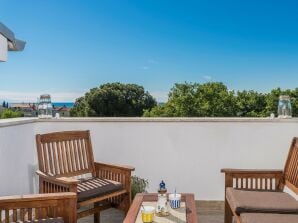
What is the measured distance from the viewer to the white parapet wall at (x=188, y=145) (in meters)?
3.95

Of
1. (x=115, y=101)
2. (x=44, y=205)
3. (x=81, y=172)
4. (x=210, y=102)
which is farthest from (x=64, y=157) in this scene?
(x=115, y=101)

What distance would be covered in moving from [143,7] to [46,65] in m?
14.0

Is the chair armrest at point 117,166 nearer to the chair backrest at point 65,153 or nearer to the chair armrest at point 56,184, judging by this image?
the chair backrest at point 65,153

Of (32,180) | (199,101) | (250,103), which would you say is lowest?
(32,180)

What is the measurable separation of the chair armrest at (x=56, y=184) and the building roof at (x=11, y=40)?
1.10 metres

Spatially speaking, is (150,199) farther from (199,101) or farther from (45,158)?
(199,101)

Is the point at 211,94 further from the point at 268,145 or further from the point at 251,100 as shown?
the point at 268,145

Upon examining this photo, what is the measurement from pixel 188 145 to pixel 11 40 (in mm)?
2039

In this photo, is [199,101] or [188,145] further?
[199,101]

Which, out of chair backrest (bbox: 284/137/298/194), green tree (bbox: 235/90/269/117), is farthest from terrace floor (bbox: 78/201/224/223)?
green tree (bbox: 235/90/269/117)

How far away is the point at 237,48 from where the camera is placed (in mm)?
22750

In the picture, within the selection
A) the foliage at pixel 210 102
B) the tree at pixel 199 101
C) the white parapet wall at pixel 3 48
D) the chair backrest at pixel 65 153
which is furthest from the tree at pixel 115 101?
the white parapet wall at pixel 3 48

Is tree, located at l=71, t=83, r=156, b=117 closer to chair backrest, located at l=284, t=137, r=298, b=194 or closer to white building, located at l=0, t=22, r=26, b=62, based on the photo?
white building, located at l=0, t=22, r=26, b=62

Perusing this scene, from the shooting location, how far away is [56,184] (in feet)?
9.60
